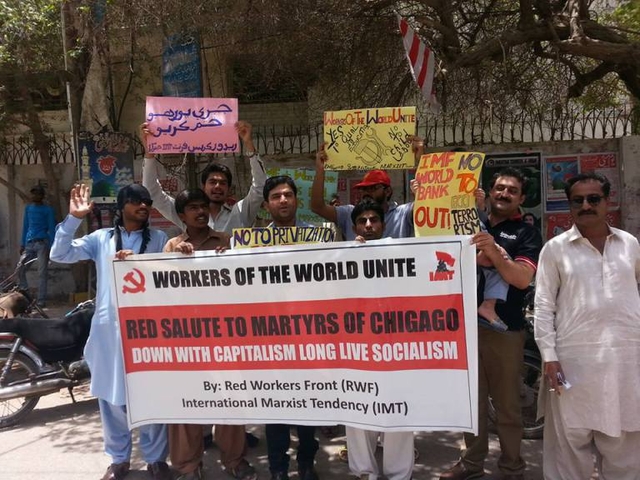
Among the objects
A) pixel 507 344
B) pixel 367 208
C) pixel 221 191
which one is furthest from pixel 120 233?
pixel 507 344

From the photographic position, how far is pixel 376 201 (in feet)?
12.0

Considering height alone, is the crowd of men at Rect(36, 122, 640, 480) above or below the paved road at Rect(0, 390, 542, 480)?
above

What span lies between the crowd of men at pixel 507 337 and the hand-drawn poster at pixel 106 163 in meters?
4.37

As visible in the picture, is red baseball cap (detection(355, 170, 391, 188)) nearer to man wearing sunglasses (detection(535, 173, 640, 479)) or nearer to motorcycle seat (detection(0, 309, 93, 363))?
man wearing sunglasses (detection(535, 173, 640, 479))

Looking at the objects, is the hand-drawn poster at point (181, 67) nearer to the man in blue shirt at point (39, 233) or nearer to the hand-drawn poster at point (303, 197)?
the man in blue shirt at point (39, 233)

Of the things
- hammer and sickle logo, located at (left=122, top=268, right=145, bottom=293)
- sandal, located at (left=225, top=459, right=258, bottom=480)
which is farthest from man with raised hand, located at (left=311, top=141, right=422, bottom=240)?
sandal, located at (left=225, top=459, right=258, bottom=480)

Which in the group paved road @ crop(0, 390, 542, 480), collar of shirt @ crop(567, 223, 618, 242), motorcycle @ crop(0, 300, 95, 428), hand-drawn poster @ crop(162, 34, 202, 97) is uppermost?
hand-drawn poster @ crop(162, 34, 202, 97)

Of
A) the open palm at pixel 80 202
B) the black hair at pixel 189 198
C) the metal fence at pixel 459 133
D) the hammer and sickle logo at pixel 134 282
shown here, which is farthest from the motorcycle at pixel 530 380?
the metal fence at pixel 459 133

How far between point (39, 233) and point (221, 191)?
5980 millimetres

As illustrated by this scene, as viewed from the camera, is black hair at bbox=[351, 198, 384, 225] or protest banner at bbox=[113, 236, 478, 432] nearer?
protest banner at bbox=[113, 236, 478, 432]

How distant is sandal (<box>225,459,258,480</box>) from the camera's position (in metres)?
3.22

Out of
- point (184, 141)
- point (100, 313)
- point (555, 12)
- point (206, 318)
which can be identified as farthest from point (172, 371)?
point (555, 12)

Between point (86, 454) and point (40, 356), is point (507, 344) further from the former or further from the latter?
point (40, 356)

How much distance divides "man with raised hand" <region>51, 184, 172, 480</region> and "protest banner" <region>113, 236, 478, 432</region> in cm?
12
